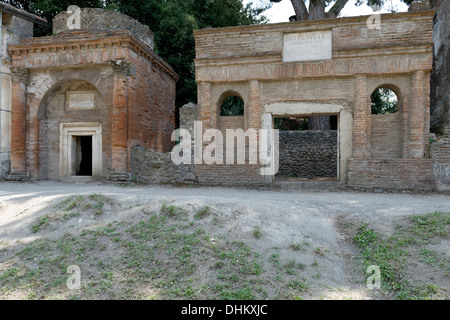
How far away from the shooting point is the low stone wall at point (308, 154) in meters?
13.7

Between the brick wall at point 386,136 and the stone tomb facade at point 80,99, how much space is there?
8.46 m

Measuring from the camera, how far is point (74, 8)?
38.1 ft

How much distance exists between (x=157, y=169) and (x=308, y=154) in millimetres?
7921

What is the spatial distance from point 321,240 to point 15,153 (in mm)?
11601

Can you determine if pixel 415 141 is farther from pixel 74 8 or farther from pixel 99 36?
pixel 74 8

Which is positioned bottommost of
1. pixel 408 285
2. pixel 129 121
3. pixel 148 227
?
pixel 408 285

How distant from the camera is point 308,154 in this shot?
13.9 meters

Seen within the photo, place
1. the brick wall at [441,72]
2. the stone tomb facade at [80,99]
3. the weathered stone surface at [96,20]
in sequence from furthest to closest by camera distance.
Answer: the weathered stone surface at [96,20], the stone tomb facade at [80,99], the brick wall at [441,72]

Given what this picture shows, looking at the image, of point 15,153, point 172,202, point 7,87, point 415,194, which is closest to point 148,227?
point 172,202

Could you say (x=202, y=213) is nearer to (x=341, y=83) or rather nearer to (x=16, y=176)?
(x=341, y=83)

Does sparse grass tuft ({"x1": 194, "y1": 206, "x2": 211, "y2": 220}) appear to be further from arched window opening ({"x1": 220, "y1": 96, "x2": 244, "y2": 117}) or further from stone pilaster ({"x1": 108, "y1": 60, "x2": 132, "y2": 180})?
arched window opening ({"x1": 220, "y1": 96, "x2": 244, "y2": 117})

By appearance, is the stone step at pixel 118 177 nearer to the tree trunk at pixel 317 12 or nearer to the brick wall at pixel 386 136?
the brick wall at pixel 386 136

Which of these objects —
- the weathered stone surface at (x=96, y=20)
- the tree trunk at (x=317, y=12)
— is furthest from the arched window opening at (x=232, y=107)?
the weathered stone surface at (x=96, y=20)

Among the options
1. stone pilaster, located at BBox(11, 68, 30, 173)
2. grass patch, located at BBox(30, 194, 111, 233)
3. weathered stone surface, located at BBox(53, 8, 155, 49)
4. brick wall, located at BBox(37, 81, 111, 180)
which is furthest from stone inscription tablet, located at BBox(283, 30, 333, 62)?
stone pilaster, located at BBox(11, 68, 30, 173)
